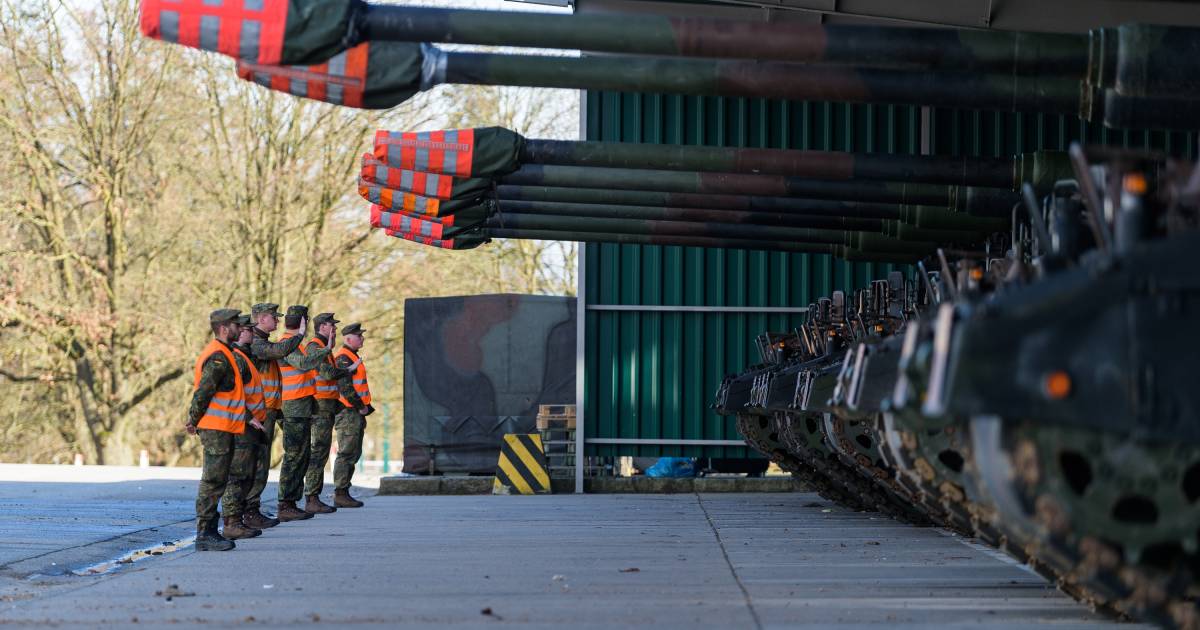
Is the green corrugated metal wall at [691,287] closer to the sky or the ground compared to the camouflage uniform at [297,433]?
closer to the sky

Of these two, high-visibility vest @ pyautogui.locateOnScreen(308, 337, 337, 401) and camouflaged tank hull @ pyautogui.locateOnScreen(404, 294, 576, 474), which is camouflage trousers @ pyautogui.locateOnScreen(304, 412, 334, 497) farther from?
camouflaged tank hull @ pyautogui.locateOnScreen(404, 294, 576, 474)

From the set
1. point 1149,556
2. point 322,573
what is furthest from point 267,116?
point 1149,556

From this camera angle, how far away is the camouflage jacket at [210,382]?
1261 cm

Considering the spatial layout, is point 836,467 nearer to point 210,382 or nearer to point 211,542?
point 211,542

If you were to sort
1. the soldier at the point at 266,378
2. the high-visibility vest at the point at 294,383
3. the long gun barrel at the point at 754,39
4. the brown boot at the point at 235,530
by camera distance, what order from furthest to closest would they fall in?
the high-visibility vest at the point at 294,383
the soldier at the point at 266,378
the brown boot at the point at 235,530
the long gun barrel at the point at 754,39

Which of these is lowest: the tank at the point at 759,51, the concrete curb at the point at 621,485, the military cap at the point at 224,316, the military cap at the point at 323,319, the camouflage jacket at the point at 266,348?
the concrete curb at the point at 621,485

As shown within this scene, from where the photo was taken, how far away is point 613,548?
1305cm

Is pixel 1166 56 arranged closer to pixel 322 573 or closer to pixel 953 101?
pixel 953 101

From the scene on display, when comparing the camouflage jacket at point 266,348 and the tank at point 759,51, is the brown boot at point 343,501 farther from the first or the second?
the tank at point 759,51

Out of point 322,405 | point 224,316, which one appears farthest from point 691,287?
point 224,316

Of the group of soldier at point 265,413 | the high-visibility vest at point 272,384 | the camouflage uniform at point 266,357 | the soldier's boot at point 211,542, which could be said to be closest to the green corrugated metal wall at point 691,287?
the group of soldier at point 265,413

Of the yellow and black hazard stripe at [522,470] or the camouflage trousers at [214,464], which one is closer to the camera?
the camouflage trousers at [214,464]

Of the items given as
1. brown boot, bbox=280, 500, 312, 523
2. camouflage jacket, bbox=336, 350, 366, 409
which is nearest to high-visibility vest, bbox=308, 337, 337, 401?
camouflage jacket, bbox=336, 350, 366, 409

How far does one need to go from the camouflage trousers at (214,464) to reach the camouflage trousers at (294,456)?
9.47 ft
